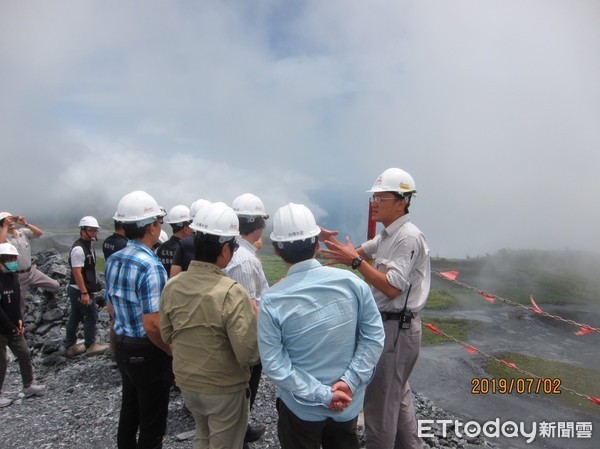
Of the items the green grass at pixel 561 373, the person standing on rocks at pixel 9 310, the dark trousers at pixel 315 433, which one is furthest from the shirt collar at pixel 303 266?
the green grass at pixel 561 373

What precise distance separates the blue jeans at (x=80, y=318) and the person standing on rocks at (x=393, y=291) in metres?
6.61

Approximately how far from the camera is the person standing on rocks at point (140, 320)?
11.0ft

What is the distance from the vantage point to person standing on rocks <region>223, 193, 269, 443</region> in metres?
4.00

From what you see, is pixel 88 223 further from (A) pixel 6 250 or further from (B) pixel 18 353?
(B) pixel 18 353

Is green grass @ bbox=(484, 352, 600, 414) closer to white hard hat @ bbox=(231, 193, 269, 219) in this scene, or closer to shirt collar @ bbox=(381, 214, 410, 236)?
shirt collar @ bbox=(381, 214, 410, 236)

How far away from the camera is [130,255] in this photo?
133 inches

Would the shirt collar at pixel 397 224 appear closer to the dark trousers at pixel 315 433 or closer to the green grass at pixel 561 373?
the dark trousers at pixel 315 433

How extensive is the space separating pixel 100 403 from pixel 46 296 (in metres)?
6.31

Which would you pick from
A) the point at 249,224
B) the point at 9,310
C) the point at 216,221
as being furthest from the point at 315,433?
the point at 9,310

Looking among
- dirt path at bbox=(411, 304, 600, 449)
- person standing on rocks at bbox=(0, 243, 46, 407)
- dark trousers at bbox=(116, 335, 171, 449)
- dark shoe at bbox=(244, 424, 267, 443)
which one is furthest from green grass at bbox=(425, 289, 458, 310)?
dark trousers at bbox=(116, 335, 171, 449)

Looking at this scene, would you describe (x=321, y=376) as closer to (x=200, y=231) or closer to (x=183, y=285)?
(x=183, y=285)

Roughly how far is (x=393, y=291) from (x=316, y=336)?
1.20m

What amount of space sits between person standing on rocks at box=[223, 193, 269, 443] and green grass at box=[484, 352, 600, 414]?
8502mm

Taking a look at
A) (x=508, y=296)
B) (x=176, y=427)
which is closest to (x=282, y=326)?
(x=176, y=427)
